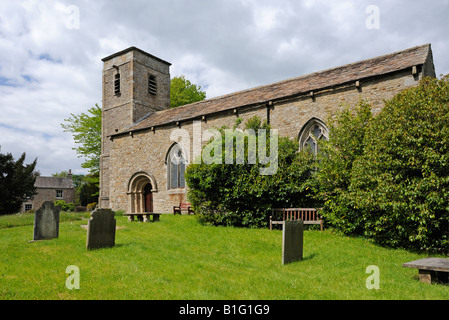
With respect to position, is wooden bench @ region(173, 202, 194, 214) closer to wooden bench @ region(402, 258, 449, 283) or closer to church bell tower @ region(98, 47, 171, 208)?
church bell tower @ region(98, 47, 171, 208)

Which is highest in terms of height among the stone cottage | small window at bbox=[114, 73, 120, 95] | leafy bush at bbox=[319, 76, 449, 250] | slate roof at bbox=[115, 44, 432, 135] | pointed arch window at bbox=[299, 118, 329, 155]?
small window at bbox=[114, 73, 120, 95]

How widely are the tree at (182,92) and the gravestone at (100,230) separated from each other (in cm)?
2473

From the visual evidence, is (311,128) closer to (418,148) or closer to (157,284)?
(418,148)

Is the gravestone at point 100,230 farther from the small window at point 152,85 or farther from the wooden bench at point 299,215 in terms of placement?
the small window at point 152,85

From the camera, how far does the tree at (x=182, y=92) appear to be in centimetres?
3172

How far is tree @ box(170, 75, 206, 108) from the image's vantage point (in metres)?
31.7

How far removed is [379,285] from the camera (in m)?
5.03

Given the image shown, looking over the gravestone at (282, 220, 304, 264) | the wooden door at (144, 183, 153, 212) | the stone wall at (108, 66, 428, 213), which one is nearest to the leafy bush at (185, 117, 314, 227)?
the stone wall at (108, 66, 428, 213)

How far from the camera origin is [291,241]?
670 cm

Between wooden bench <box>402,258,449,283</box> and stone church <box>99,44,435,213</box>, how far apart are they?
7528 millimetres

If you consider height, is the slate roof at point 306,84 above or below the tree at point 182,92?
below

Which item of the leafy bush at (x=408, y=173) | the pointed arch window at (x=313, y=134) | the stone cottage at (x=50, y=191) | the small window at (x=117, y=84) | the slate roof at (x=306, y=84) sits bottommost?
the stone cottage at (x=50, y=191)

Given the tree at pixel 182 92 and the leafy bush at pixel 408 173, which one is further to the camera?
the tree at pixel 182 92

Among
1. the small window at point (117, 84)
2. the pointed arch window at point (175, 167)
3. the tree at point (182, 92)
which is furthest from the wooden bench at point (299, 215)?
the tree at point (182, 92)
